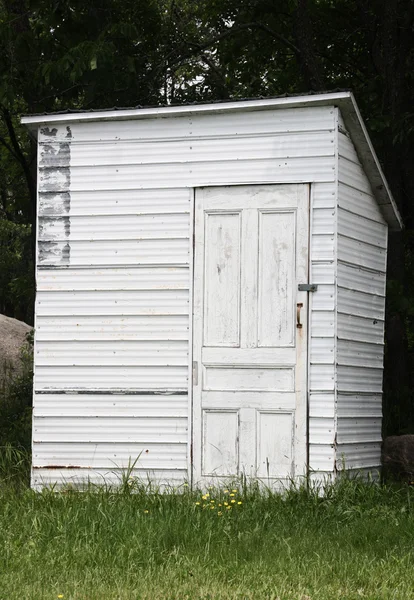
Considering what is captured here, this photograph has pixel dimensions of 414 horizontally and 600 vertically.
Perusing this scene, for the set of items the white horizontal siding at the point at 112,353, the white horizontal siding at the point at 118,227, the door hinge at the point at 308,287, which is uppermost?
the white horizontal siding at the point at 118,227

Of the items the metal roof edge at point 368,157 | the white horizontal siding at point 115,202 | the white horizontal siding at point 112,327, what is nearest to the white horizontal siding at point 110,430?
the white horizontal siding at point 112,327

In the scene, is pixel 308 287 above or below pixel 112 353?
above

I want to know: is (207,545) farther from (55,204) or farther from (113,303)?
(55,204)

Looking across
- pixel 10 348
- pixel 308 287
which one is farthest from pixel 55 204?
pixel 10 348

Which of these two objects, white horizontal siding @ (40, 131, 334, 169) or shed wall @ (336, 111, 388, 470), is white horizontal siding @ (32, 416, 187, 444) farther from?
white horizontal siding @ (40, 131, 334, 169)

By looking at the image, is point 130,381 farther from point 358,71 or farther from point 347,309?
point 358,71

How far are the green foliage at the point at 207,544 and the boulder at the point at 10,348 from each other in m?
7.61

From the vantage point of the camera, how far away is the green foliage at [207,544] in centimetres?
569

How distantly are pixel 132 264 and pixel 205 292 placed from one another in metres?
0.76

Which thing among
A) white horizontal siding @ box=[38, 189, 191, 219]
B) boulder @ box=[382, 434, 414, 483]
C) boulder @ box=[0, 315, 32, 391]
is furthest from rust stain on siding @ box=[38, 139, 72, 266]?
boulder @ box=[0, 315, 32, 391]

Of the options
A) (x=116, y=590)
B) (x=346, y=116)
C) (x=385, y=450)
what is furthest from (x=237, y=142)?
(x=116, y=590)

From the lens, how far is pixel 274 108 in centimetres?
904

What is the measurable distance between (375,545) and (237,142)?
4.03 meters

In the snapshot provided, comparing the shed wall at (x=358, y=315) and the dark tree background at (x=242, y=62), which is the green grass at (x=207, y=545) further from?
the dark tree background at (x=242, y=62)
